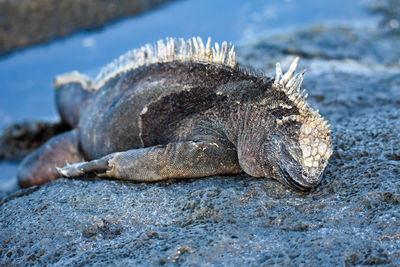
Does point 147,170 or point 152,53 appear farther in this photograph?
point 152,53

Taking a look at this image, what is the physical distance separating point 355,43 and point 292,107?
17.0 ft

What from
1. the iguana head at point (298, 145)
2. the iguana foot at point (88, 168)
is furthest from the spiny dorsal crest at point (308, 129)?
the iguana foot at point (88, 168)

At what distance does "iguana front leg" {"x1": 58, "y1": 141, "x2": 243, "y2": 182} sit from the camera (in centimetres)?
293

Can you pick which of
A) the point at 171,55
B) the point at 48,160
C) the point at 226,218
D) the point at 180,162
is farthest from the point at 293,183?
the point at 48,160

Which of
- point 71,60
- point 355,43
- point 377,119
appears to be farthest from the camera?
point 71,60

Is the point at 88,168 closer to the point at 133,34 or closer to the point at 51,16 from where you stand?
the point at 133,34

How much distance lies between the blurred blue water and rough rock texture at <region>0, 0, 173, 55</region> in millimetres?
311

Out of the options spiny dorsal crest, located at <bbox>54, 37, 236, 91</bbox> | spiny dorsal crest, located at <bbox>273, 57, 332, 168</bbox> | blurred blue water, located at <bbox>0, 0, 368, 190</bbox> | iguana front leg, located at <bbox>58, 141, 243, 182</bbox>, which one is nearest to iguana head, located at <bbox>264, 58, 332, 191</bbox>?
spiny dorsal crest, located at <bbox>273, 57, 332, 168</bbox>

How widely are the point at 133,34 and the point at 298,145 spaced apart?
6441mm

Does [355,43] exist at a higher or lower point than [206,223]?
higher

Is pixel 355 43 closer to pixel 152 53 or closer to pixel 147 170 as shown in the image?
pixel 152 53

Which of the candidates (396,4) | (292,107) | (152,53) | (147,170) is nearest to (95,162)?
(147,170)

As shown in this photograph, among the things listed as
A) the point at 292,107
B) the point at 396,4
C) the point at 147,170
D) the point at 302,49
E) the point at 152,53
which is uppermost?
the point at 396,4

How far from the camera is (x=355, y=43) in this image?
7.20 metres
